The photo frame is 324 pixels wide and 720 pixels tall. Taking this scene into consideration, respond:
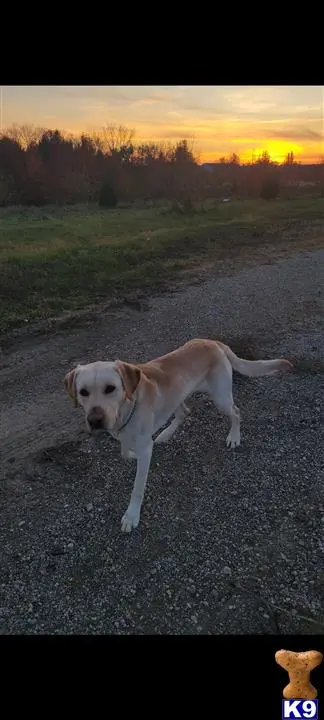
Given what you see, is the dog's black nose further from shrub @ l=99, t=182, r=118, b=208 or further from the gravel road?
shrub @ l=99, t=182, r=118, b=208

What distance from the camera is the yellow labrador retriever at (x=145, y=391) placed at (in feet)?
12.1

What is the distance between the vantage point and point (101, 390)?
3.71 metres

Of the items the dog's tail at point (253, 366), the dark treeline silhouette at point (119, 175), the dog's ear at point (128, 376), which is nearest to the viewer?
the dog's ear at point (128, 376)

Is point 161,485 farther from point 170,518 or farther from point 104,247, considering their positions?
point 104,247

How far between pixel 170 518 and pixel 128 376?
4.86 ft

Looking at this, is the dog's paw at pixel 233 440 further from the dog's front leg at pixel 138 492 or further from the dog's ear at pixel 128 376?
the dog's ear at pixel 128 376

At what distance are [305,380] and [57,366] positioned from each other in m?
3.79

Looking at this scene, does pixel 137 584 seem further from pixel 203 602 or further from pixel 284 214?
pixel 284 214

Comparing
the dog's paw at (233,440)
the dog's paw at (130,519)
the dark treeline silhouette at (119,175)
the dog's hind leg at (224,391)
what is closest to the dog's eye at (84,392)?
the dog's paw at (130,519)

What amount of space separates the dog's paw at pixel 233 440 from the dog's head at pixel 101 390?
2000 mm

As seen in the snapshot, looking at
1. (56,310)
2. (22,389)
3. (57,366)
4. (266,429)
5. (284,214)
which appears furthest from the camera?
(284,214)

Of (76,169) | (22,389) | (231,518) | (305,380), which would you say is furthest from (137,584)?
(76,169)
